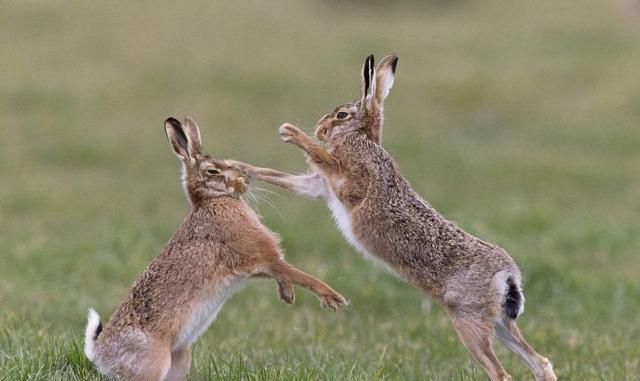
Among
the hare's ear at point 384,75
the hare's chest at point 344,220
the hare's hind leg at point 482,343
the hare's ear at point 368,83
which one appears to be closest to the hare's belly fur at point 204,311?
the hare's chest at point 344,220

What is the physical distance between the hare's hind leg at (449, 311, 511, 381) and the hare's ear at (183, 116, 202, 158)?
1.77 m

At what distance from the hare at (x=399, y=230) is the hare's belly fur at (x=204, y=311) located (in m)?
0.77

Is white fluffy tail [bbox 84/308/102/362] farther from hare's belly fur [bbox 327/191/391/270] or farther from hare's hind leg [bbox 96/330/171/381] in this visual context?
hare's belly fur [bbox 327/191/391/270]

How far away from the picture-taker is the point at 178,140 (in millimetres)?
6090

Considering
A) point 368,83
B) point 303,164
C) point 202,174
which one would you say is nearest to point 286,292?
point 202,174

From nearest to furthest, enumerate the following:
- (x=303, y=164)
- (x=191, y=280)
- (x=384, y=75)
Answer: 1. (x=191, y=280)
2. (x=384, y=75)
3. (x=303, y=164)

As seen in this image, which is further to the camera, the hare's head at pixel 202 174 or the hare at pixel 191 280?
the hare's head at pixel 202 174

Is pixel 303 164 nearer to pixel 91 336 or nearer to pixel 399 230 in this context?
pixel 399 230

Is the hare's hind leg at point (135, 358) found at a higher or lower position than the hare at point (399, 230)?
lower

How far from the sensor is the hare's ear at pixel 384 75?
254 inches

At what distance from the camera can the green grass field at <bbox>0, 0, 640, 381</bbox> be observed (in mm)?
7691

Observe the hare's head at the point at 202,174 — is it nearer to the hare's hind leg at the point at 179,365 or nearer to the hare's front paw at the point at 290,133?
the hare's front paw at the point at 290,133

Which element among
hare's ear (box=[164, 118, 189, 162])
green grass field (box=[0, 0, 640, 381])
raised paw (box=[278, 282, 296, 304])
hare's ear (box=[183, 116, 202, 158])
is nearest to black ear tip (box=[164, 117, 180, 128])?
hare's ear (box=[164, 118, 189, 162])

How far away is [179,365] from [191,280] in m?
0.49
